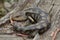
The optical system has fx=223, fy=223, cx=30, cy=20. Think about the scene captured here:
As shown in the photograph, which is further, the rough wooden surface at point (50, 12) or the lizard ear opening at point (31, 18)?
the lizard ear opening at point (31, 18)

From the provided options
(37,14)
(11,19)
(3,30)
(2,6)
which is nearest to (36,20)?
(37,14)

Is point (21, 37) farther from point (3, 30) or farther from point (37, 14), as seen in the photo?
point (37, 14)

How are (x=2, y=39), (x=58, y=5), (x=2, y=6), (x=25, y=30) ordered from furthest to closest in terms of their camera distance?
(x=2, y=6) → (x=58, y=5) → (x=25, y=30) → (x=2, y=39)

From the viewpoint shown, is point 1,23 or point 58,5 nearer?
point 1,23

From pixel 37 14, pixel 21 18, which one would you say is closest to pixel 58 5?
pixel 37 14

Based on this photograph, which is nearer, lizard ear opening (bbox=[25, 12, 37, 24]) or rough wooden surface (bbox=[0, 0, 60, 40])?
rough wooden surface (bbox=[0, 0, 60, 40])

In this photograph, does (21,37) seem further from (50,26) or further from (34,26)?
(50,26)

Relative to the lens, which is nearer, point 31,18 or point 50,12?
point 31,18

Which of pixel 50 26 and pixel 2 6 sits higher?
pixel 50 26

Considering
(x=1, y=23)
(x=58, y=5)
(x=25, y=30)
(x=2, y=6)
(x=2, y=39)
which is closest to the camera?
(x=2, y=39)
